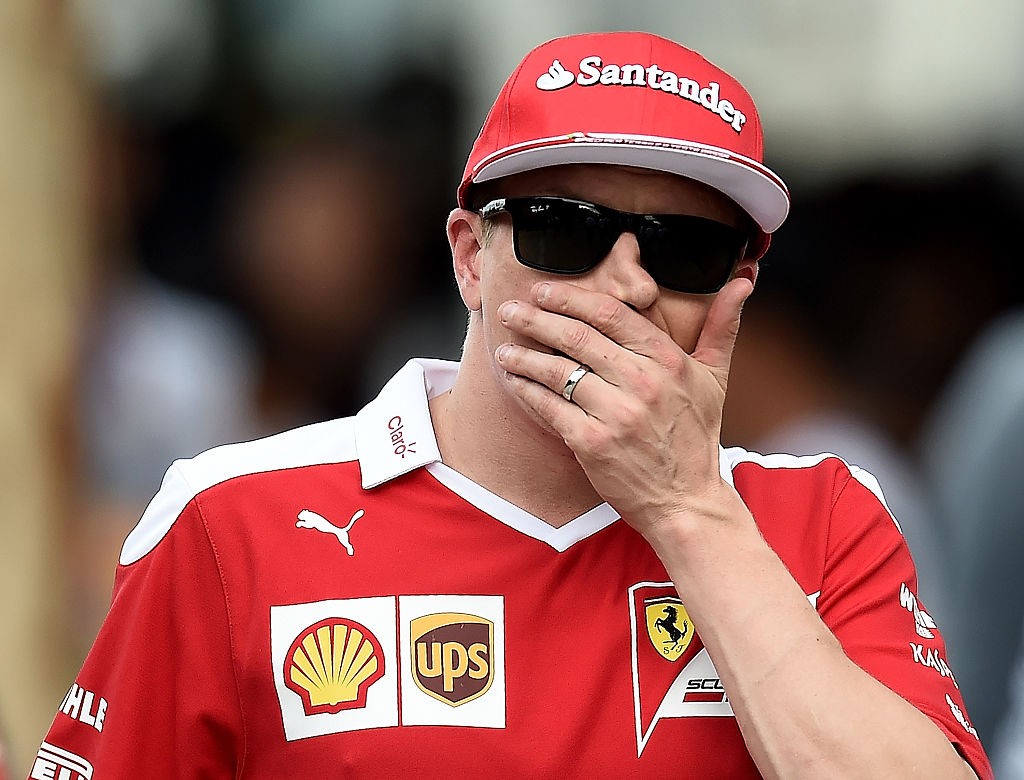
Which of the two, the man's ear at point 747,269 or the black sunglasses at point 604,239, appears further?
the man's ear at point 747,269

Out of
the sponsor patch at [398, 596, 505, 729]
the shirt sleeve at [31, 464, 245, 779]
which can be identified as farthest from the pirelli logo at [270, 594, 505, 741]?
the shirt sleeve at [31, 464, 245, 779]

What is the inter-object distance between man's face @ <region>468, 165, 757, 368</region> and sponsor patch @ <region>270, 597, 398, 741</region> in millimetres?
477

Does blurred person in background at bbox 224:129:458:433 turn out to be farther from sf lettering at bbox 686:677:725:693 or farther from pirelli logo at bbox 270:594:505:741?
sf lettering at bbox 686:677:725:693

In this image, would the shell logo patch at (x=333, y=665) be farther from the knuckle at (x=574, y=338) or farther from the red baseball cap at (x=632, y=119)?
the red baseball cap at (x=632, y=119)

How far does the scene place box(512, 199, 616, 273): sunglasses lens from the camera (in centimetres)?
240

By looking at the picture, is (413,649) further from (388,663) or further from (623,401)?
(623,401)

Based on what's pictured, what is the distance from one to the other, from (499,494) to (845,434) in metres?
2.84

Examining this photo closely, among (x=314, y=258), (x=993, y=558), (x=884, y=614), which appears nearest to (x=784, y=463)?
(x=884, y=614)

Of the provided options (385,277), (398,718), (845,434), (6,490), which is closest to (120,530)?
(6,490)

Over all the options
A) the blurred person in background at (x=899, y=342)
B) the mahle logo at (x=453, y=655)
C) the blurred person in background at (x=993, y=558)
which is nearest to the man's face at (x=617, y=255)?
the mahle logo at (x=453, y=655)

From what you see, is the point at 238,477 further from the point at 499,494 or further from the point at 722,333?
the point at 722,333

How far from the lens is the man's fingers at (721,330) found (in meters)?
2.43

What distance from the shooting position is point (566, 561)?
2.46 metres

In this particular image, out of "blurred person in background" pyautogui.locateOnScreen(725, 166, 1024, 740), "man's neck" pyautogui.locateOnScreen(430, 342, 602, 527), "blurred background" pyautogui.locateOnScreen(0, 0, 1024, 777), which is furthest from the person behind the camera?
"blurred background" pyautogui.locateOnScreen(0, 0, 1024, 777)
